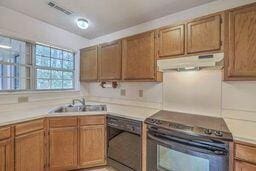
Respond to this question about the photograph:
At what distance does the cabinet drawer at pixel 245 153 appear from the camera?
56.4 inches

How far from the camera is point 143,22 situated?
9.41ft

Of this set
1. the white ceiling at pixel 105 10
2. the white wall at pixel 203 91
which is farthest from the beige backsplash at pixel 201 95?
the white ceiling at pixel 105 10

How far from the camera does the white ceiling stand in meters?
2.36

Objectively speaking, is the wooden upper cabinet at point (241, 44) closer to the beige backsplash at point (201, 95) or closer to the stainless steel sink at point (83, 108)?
the beige backsplash at point (201, 95)

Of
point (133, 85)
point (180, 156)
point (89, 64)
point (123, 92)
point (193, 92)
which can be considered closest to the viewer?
point (180, 156)

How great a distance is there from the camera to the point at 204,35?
1958 mm

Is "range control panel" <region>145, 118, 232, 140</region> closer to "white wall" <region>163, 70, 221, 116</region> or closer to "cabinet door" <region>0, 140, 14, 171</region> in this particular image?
"white wall" <region>163, 70, 221, 116</region>

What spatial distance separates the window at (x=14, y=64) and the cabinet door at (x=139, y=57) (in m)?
1.62

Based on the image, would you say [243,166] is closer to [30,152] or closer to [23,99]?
[30,152]

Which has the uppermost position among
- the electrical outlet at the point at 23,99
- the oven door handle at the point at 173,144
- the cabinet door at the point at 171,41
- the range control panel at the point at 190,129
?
the cabinet door at the point at 171,41

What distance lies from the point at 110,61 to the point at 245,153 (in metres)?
2.22

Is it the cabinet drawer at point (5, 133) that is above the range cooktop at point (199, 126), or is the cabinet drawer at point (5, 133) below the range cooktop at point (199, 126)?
below

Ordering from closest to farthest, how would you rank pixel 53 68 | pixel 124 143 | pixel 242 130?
pixel 242 130
pixel 124 143
pixel 53 68

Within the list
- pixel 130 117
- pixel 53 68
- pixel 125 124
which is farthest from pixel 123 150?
pixel 53 68
